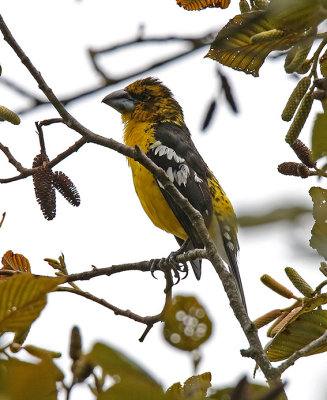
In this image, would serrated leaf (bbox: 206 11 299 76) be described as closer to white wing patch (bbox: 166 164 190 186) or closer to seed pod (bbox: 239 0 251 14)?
seed pod (bbox: 239 0 251 14)

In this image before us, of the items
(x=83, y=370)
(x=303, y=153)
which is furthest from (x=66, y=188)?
(x=83, y=370)

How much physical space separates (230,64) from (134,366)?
6.18 feet

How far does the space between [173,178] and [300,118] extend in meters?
3.50

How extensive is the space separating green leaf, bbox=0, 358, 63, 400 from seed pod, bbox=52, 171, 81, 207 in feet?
7.88

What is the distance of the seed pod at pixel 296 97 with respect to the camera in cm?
221

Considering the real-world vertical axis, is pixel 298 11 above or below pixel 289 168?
below

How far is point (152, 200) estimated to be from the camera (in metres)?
5.62

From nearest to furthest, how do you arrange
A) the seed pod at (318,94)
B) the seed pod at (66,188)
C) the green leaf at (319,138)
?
1. the green leaf at (319,138)
2. the seed pod at (318,94)
3. the seed pod at (66,188)

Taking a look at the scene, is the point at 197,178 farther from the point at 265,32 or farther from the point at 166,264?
the point at 265,32

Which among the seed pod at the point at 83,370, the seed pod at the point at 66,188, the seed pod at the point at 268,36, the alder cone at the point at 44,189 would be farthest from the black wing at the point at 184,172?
the seed pod at the point at 83,370

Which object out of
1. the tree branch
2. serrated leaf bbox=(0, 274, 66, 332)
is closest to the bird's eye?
the tree branch

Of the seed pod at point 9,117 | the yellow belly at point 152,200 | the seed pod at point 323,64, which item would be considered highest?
the yellow belly at point 152,200

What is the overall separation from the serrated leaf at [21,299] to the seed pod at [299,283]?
1.32 metres

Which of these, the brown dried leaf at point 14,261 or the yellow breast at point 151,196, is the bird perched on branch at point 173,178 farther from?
the brown dried leaf at point 14,261
